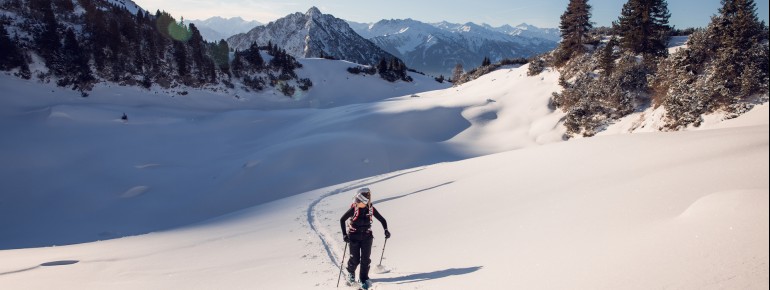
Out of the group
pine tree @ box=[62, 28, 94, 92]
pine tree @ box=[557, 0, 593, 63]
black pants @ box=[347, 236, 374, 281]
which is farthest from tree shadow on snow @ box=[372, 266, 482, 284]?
pine tree @ box=[62, 28, 94, 92]

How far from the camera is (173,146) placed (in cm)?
2923

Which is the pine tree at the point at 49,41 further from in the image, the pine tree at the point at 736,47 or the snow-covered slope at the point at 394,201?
the pine tree at the point at 736,47

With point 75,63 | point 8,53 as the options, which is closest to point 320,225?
point 8,53

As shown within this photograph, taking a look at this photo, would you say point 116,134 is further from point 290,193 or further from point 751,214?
point 751,214

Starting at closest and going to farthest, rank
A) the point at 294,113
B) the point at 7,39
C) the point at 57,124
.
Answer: the point at 57,124, the point at 7,39, the point at 294,113

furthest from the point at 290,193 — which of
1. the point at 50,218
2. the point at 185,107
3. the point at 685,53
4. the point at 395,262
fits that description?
the point at 185,107

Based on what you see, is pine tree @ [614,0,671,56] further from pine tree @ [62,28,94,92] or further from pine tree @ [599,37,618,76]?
pine tree @ [62,28,94,92]

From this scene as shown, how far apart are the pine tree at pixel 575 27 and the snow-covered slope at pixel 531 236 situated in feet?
79.9

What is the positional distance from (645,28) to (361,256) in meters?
32.8

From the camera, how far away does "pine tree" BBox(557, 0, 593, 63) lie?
3612 centimetres

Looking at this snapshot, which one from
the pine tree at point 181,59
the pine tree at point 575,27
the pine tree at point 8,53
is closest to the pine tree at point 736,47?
the pine tree at point 575,27

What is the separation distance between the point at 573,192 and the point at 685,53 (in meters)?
18.9

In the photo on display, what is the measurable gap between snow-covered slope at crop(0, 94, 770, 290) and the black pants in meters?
0.46

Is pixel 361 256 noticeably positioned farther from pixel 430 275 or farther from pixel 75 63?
pixel 75 63
